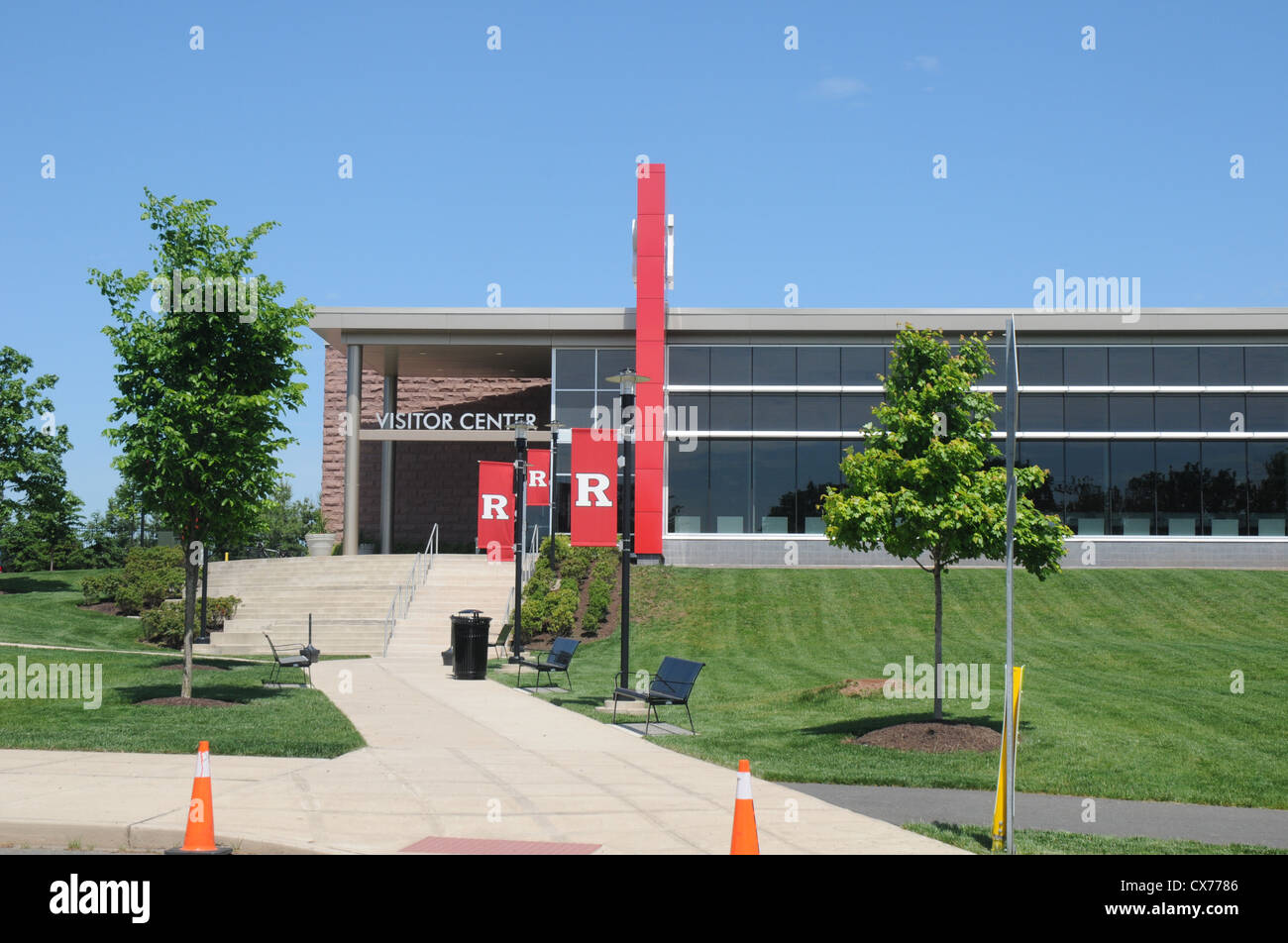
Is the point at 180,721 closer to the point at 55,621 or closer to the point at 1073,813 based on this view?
the point at 1073,813

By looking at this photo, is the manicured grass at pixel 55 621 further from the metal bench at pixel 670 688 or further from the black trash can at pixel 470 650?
the metal bench at pixel 670 688

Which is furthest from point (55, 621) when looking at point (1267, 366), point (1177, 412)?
point (1267, 366)

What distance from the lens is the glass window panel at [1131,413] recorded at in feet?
127

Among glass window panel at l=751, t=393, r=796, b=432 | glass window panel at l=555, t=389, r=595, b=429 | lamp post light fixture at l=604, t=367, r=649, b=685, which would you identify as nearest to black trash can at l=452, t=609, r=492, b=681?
lamp post light fixture at l=604, t=367, r=649, b=685

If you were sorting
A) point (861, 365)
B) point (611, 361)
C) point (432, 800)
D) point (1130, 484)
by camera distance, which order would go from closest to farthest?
point (432, 800)
point (1130, 484)
point (861, 365)
point (611, 361)

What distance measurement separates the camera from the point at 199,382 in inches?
655

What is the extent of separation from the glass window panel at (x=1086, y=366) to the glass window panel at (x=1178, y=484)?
297 centimetres

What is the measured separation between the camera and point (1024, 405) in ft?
128

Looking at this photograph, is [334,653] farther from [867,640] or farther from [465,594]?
[867,640]

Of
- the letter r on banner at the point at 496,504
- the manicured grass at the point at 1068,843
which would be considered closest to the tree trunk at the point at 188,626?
the manicured grass at the point at 1068,843

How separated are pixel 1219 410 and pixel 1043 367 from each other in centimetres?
594

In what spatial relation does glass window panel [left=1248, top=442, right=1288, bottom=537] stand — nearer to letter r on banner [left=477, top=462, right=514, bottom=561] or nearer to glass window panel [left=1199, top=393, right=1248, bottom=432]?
glass window panel [left=1199, top=393, right=1248, bottom=432]
